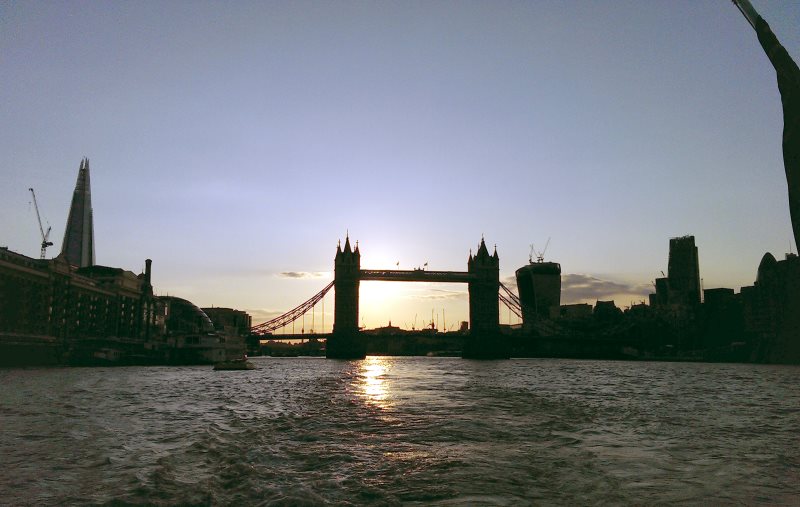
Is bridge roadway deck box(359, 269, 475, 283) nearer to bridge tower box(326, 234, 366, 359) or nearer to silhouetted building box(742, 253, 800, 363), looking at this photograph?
bridge tower box(326, 234, 366, 359)

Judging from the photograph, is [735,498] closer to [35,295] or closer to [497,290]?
[35,295]

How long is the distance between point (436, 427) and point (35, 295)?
11331cm

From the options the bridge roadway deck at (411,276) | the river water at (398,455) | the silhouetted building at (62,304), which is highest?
the bridge roadway deck at (411,276)

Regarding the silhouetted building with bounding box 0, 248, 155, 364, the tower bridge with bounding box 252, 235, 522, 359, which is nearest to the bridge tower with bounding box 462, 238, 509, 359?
the tower bridge with bounding box 252, 235, 522, 359

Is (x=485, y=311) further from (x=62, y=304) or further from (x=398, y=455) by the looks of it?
(x=398, y=455)

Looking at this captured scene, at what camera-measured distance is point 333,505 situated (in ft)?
34.2

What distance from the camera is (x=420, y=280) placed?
16925cm

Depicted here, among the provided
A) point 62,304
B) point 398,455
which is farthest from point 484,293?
point 398,455

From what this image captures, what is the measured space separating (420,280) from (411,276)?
2857 millimetres

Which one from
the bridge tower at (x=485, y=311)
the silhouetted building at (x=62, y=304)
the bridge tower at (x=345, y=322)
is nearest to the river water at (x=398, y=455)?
the silhouetted building at (x=62, y=304)

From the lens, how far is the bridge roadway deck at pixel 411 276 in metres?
170

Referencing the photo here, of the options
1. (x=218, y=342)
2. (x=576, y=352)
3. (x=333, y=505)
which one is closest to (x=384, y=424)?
(x=333, y=505)

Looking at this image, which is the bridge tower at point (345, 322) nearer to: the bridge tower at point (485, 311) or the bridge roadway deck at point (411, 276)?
the bridge roadway deck at point (411, 276)

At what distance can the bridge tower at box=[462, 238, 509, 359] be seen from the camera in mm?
167125
